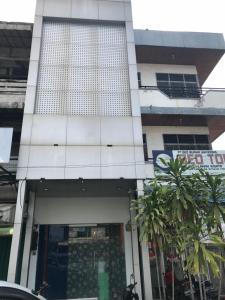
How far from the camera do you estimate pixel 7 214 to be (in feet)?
34.1

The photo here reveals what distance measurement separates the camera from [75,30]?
12.5m

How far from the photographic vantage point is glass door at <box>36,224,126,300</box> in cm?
1112

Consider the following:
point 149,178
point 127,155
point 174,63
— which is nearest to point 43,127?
point 127,155

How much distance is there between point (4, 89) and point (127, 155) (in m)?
6.06

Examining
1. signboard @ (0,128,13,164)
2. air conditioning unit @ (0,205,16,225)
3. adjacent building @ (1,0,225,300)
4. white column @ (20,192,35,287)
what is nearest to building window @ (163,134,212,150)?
adjacent building @ (1,0,225,300)

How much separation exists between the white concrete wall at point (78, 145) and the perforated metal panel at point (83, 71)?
1.19 ft

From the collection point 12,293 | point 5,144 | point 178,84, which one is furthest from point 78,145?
point 12,293

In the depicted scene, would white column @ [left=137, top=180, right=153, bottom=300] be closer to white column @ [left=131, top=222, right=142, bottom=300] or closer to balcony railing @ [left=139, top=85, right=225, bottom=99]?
white column @ [left=131, top=222, right=142, bottom=300]

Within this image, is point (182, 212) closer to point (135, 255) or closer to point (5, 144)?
point (135, 255)

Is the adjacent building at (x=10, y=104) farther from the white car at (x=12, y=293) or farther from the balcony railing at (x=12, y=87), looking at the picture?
the white car at (x=12, y=293)

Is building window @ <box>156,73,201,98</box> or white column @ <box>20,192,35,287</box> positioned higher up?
building window @ <box>156,73,201,98</box>

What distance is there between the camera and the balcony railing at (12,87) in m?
11.7

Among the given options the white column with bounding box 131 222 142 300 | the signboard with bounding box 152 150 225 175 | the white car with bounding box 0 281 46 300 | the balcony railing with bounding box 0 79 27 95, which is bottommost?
the white car with bounding box 0 281 46 300

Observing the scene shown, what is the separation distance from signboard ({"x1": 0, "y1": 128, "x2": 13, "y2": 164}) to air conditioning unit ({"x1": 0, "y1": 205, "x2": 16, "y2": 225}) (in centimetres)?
222
